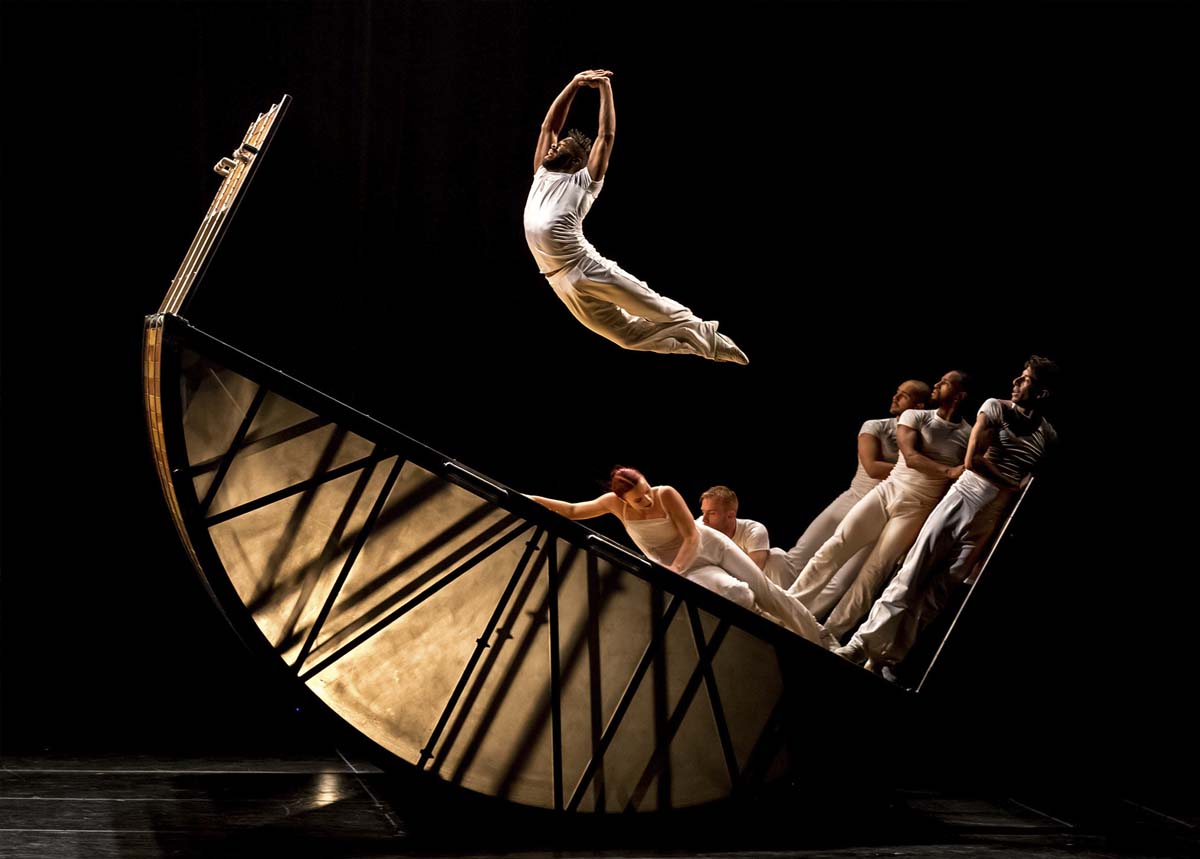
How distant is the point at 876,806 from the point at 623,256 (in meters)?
2.77

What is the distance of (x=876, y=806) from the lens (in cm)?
513

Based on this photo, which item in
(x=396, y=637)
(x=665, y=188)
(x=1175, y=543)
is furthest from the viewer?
(x=665, y=188)

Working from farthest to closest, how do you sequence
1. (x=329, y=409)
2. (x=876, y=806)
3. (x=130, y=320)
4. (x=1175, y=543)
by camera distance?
1. (x=130, y=320)
2. (x=1175, y=543)
3. (x=876, y=806)
4. (x=329, y=409)

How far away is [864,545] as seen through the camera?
5.48 metres

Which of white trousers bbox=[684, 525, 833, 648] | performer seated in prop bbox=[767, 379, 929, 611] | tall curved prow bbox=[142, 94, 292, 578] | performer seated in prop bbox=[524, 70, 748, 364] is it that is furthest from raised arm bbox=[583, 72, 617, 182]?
performer seated in prop bbox=[767, 379, 929, 611]

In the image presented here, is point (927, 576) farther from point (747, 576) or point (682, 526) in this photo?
point (682, 526)

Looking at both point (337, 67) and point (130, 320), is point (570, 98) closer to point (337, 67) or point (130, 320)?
point (337, 67)

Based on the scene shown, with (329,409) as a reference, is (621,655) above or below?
below

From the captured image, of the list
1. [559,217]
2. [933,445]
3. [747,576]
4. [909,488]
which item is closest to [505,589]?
[747,576]

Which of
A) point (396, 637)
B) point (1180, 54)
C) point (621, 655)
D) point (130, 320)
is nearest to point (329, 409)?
point (396, 637)

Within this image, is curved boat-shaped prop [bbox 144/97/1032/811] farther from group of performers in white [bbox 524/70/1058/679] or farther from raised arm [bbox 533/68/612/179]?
raised arm [bbox 533/68/612/179]

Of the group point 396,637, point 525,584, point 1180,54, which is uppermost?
point 1180,54

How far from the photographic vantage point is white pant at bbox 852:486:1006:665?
16.5 ft

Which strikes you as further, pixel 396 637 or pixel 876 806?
pixel 876 806
